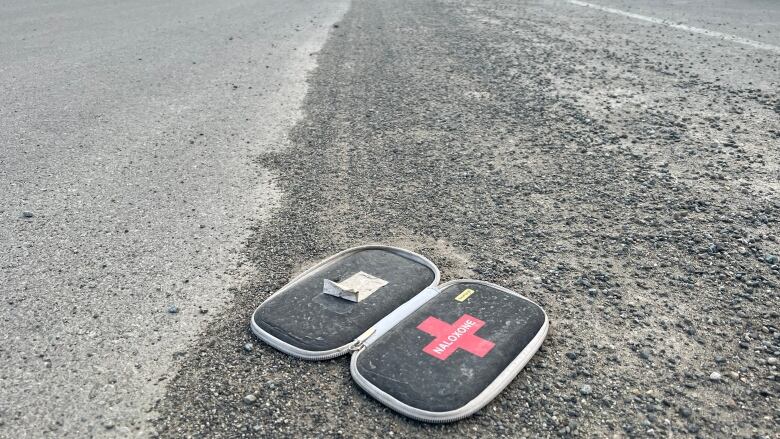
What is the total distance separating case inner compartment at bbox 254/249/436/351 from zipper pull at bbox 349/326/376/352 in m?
0.04

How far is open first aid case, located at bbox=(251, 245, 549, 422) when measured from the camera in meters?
2.36

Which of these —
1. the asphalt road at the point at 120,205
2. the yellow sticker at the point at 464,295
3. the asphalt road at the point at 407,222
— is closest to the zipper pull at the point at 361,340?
the asphalt road at the point at 407,222

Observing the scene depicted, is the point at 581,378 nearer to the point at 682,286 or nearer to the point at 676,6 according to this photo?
the point at 682,286

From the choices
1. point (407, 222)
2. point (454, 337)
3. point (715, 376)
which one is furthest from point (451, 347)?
point (407, 222)

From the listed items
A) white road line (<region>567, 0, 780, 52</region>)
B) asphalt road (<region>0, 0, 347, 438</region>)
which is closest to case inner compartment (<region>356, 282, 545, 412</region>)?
asphalt road (<region>0, 0, 347, 438</region>)

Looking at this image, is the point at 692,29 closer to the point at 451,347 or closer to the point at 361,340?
the point at 451,347

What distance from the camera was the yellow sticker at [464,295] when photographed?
2912 millimetres

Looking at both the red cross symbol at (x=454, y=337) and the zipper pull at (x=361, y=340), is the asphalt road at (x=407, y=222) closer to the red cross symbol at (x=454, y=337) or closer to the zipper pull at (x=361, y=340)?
the zipper pull at (x=361, y=340)

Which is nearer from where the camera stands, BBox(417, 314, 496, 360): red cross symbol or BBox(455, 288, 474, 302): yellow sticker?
BBox(417, 314, 496, 360): red cross symbol

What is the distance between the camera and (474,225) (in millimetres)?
3629

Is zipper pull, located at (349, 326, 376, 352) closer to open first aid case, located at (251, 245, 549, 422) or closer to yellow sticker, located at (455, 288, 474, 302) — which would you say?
open first aid case, located at (251, 245, 549, 422)

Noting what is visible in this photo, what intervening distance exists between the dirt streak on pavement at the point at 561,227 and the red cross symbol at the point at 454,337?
0.86ft

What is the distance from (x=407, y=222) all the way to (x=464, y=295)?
2.83 ft

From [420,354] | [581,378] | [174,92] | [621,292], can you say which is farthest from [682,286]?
[174,92]
